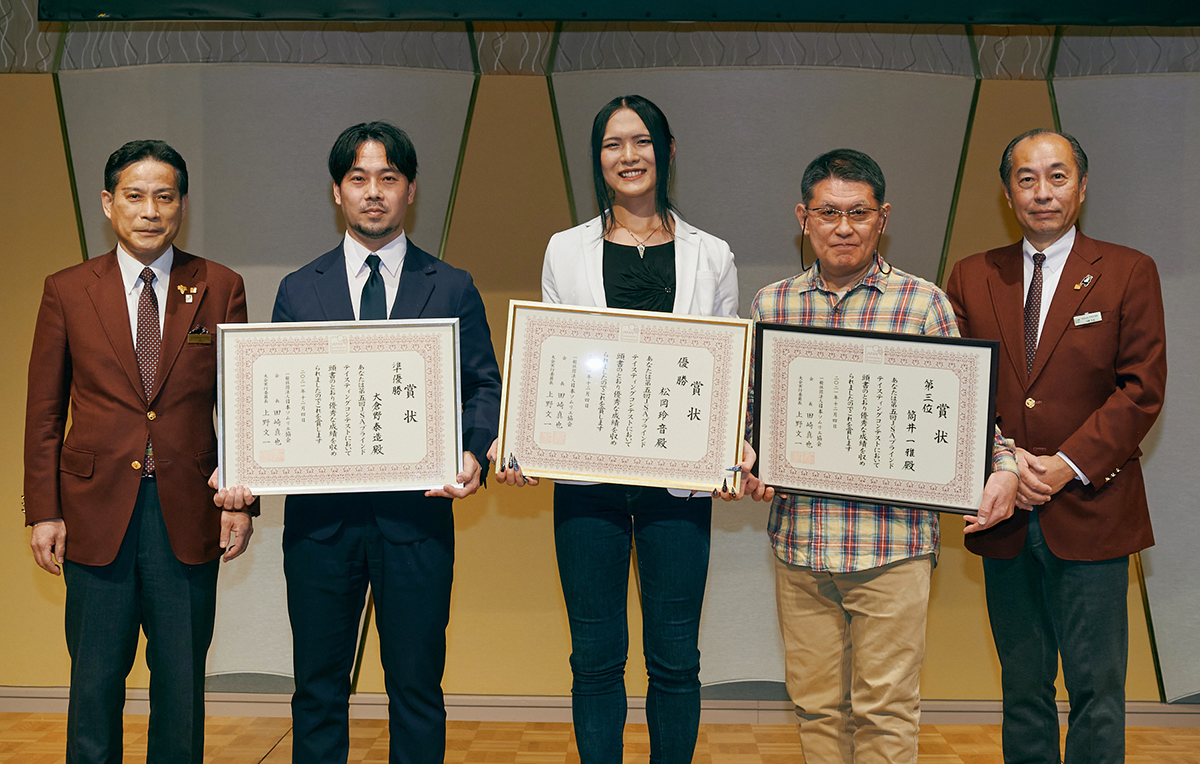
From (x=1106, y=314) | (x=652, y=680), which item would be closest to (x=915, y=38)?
(x=1106, y=314)

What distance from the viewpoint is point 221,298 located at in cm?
227

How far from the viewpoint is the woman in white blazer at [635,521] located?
2090 millimetres

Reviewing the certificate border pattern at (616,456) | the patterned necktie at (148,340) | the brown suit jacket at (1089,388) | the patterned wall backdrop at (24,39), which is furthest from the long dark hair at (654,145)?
the patterned wall backdrop at (24,39)

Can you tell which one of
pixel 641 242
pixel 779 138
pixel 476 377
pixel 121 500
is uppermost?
pixel 779 138

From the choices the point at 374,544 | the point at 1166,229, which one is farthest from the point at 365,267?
the point at 1166,229

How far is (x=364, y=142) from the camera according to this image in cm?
219

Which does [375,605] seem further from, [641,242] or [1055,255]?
[1055,255]

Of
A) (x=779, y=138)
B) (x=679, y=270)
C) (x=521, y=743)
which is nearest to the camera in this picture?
(x=679, y=270)

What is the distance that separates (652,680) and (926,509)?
0.78m

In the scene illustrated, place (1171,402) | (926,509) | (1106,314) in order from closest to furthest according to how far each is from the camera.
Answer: (926,509) → (1106,314) → (1171,402)

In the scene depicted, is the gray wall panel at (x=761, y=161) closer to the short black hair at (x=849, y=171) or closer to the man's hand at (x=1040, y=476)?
the short black hair at (x=849, y=171)

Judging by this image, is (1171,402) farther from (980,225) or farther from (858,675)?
(858,675)

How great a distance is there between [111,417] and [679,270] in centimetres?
146

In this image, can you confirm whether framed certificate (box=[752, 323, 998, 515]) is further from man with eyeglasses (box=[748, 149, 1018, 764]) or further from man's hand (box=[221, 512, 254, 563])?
man's hand (box=[221, 512, 254, 563])
